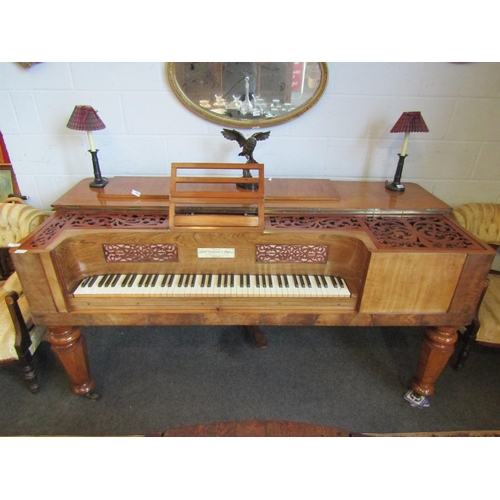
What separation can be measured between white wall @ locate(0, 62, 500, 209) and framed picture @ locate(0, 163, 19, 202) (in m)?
0.04

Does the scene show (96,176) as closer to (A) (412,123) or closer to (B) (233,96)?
(B) (233,96)

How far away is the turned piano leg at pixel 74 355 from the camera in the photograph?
148 cm

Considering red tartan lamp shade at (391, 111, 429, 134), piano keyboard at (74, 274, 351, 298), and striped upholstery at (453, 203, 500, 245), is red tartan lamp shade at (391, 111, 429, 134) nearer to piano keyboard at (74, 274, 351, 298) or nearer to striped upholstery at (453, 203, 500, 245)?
striped upholstery at (453, 203, 500, 245)

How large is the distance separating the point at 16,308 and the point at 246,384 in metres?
1.18

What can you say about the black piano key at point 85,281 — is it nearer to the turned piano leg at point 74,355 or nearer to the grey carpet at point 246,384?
the turned piano leg at point 74,355

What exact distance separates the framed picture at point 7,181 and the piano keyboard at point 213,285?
95cm

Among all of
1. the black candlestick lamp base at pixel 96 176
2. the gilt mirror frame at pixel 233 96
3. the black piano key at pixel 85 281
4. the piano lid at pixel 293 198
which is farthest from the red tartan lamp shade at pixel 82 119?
the black piano key at pixel 85 281

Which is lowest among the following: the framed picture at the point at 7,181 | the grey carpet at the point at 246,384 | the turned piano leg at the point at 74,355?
the grey carpet at the point at 246,384

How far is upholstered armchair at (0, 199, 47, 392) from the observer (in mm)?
1494

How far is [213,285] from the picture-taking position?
1.46m

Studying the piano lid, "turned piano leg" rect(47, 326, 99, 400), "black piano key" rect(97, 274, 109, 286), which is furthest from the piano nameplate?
"turned piano leg" rect(47, 326, 99, 400)

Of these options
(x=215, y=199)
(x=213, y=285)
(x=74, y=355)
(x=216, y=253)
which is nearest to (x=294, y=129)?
(x=215, y=199)

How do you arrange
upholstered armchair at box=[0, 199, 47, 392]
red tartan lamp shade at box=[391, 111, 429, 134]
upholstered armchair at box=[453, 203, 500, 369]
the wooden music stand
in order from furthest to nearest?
upholstered armchair at box=[453, 203, 500, 369]
red tartan lamp shade at box=[391, 111, 429, 134]
upholstered armchair at box=[0, 199, 47, 392]
the wooden music stand

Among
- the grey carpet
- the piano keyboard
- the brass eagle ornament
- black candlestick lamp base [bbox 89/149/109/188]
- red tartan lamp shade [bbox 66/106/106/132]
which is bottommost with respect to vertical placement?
the grey carpet
